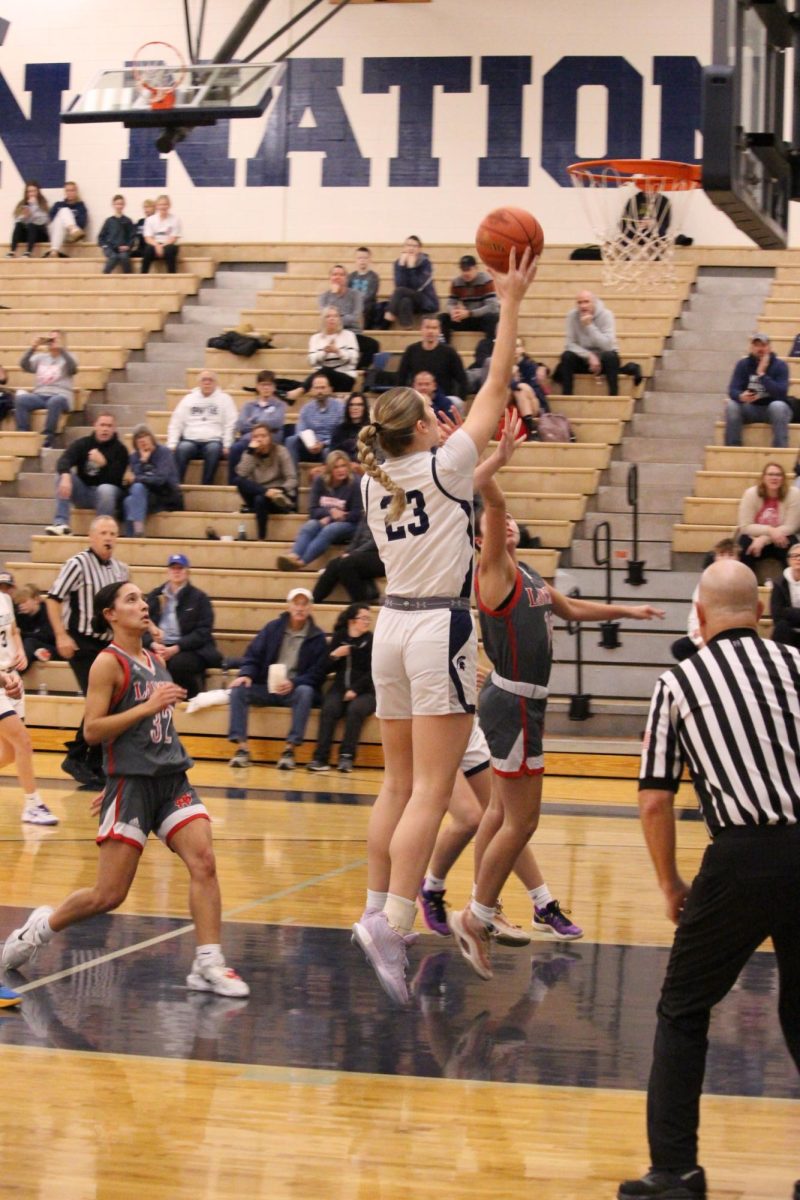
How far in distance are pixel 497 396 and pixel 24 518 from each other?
12274 mm

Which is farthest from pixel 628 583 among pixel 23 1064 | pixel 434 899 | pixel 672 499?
pixel 23 1064

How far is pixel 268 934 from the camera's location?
22.8ft

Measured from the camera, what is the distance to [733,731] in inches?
154

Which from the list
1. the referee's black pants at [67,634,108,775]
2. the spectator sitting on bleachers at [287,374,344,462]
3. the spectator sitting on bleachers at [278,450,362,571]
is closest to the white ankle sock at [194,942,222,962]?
the referee's black pants at [67,634,108,775]

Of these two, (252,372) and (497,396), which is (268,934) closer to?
(497,396)

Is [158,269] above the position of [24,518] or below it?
above

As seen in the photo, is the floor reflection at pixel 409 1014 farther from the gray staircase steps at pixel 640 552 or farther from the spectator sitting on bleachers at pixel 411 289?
the spectator sitting on bleachers at pixel 411 289

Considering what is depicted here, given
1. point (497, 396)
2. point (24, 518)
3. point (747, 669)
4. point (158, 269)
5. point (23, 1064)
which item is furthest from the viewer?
point (158, 269)

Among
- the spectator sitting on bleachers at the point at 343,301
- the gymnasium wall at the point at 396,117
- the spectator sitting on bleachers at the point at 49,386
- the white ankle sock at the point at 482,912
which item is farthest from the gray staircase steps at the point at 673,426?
the white ankle sock at the point at 482,912

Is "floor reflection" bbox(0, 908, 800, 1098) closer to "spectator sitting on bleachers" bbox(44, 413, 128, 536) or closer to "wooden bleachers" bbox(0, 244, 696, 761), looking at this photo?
"wooden bleachers" bbox(0, 244, 696, 761)

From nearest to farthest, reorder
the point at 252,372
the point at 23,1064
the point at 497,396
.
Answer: the point at 23,1064
the point at 497,396
the point at 252,372

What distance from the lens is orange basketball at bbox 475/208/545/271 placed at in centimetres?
596

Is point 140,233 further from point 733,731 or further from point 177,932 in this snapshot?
point 733,731

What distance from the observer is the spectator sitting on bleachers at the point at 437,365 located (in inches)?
622
